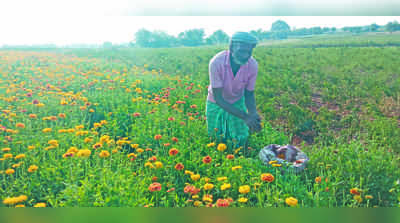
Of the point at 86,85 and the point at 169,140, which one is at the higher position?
the point at 86,85

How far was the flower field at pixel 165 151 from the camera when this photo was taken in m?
1.44

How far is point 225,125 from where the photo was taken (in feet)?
7.75

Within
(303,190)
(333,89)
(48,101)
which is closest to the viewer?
(303,190)

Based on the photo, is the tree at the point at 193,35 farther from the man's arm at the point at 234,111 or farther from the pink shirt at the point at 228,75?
the man's arm at the point at 234,111

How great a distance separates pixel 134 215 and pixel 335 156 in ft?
5.84

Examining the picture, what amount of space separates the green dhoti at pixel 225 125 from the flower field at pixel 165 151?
3.3 inches

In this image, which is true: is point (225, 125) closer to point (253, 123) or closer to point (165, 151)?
point (253, 123)

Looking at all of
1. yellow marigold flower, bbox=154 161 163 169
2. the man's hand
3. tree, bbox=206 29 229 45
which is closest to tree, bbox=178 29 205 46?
tree, bbox=206 29 229 45

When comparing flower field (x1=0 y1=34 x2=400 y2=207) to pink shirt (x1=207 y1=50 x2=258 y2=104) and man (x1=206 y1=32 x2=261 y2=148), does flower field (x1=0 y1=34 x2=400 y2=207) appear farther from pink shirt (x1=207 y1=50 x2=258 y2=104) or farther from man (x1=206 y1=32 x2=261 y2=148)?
pink shirt (x1=207 y1=50 x2=258 y2=104)

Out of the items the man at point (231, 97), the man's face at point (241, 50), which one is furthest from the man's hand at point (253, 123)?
the man's face at point (241, 50)

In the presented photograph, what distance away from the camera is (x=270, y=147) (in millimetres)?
2129

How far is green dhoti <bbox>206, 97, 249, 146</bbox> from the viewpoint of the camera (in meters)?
2.33

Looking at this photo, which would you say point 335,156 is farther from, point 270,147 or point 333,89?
point 333,89

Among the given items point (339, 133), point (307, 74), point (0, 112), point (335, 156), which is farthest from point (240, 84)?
point (307, 74)
